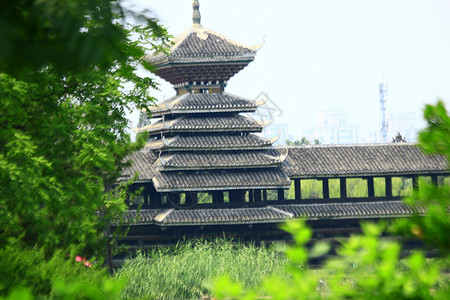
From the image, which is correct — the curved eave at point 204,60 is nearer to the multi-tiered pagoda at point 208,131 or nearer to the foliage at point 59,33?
the multi-tiered pagoda at point 208,131

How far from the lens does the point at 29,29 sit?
3.91m

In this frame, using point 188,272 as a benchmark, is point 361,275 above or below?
above

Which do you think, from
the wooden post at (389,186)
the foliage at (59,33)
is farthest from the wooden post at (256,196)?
the foliage at (59,33)

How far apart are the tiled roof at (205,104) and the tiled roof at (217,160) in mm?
1464

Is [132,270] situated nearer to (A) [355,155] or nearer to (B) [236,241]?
(B) [236,241]

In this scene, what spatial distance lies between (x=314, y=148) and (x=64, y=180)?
13403mm

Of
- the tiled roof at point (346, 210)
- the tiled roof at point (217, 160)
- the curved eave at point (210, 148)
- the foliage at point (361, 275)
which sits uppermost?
the foliage at point (361, 275)

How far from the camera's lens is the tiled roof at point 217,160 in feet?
77.9

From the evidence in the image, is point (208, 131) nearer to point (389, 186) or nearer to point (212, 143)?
point (212, 143)

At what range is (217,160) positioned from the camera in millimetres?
24234

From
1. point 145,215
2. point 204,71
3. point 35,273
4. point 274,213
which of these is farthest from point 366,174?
point 35,273

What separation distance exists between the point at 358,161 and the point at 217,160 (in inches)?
193

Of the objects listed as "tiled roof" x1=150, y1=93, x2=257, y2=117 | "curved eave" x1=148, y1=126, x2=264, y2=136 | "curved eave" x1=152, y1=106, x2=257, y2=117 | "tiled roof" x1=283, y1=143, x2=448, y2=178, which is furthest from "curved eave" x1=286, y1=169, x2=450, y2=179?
"tiled roof" x1=150, y1=93, x2=257, y2=117

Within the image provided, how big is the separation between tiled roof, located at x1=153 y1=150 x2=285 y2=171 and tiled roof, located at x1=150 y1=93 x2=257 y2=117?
4.80 feet
